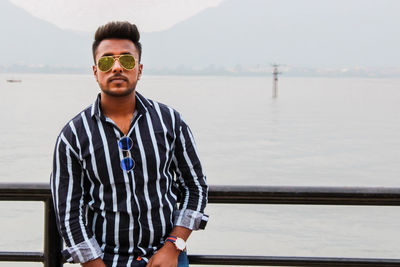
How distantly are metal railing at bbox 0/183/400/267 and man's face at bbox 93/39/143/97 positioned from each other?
0.49 m

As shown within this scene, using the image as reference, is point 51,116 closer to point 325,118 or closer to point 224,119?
point 224,119

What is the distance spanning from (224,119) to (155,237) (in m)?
62.0

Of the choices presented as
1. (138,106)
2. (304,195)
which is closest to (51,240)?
(138,106)

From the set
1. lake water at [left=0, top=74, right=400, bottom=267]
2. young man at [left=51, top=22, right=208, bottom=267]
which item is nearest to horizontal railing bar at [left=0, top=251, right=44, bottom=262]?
young man at [left=51, top=22, right=208, bottom=267]

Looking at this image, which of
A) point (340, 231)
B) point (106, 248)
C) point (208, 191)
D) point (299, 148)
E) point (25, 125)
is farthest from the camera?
point (25, 125)

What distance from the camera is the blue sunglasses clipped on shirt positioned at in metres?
1.72

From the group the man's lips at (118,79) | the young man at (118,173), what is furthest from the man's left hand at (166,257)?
the man's lips at (118,79)

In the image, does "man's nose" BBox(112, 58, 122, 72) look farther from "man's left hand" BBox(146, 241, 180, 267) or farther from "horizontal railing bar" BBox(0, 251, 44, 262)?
"horizontal railing bar" BBox(0, 251, 44, 262)

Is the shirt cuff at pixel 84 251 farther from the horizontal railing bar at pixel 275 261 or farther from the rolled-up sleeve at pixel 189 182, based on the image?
the horizontal railing bar at pixel 275 261

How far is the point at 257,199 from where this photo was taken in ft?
6.61

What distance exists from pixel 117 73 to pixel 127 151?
25cm

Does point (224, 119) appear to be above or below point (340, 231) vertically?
above

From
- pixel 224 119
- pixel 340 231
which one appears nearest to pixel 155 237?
pixel 340 231

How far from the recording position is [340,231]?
79.2 ft
